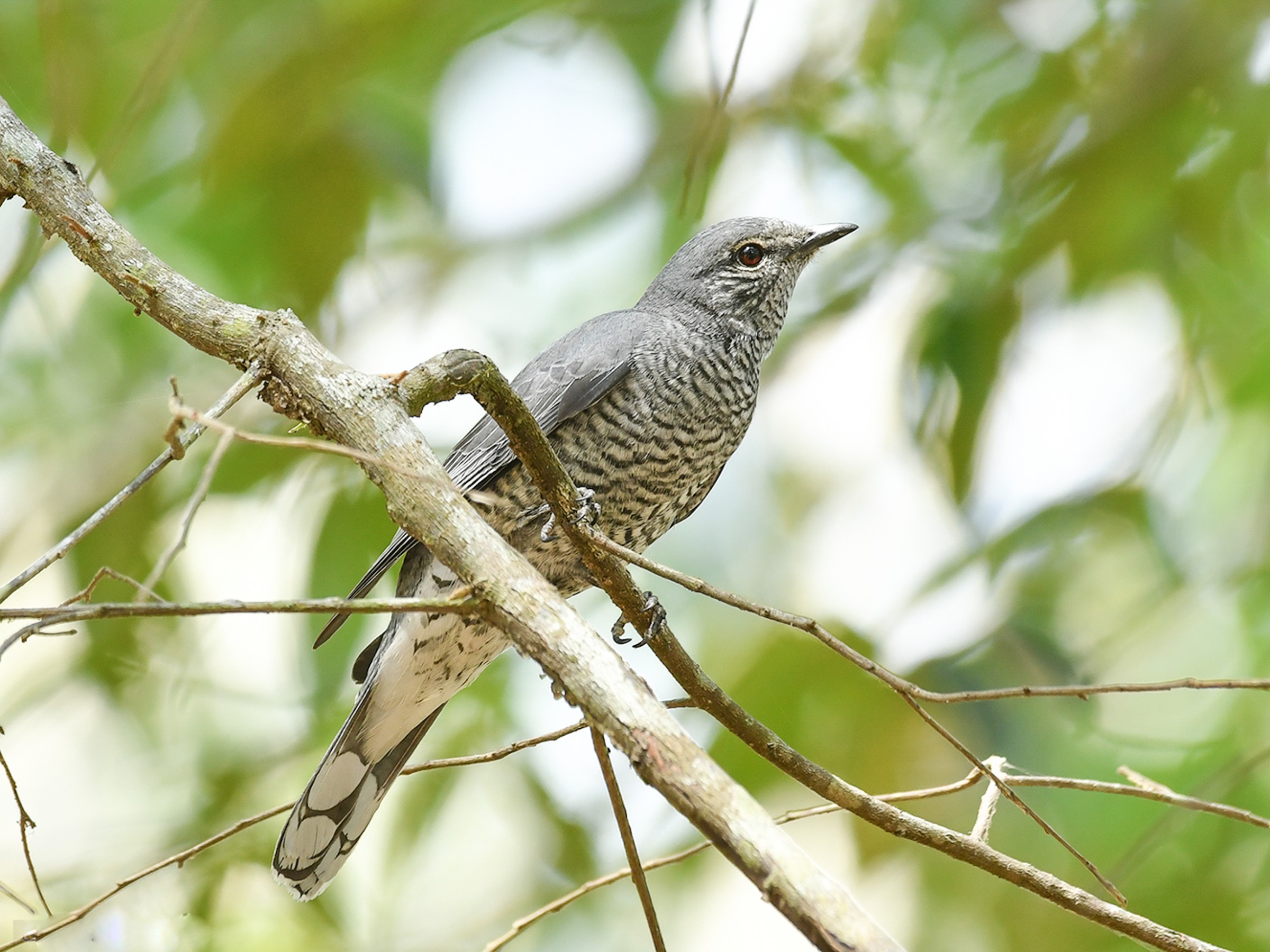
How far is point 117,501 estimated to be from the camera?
150cm

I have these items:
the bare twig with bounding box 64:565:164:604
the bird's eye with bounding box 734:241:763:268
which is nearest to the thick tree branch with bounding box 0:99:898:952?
the bare twig with bounding box 64:565:164:604

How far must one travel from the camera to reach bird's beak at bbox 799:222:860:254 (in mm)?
3615

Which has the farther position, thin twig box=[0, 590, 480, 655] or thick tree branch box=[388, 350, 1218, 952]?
thick tree branch box=[388, 350, 1218, 952]

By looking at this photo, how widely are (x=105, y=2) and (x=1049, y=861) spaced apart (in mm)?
4679

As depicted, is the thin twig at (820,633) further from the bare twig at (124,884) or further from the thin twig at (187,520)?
the bare twig at (124,884)

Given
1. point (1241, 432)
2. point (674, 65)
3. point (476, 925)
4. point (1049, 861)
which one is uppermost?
point (674, 65)

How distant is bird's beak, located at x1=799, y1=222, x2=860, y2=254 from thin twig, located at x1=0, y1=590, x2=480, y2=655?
2503 mm

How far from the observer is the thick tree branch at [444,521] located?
46.8 inches

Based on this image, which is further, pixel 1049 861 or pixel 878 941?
pixel 1049 861

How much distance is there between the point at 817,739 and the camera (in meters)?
4.33

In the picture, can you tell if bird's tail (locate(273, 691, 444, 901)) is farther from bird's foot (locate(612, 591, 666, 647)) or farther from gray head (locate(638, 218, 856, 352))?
gray head (locate(638, 218, 856, 352))

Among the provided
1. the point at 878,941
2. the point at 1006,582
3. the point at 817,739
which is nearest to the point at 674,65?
the point at 1006,582

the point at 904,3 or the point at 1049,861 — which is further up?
the point at 904,3

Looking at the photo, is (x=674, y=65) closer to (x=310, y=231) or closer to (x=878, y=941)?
(x=310, y=231)
